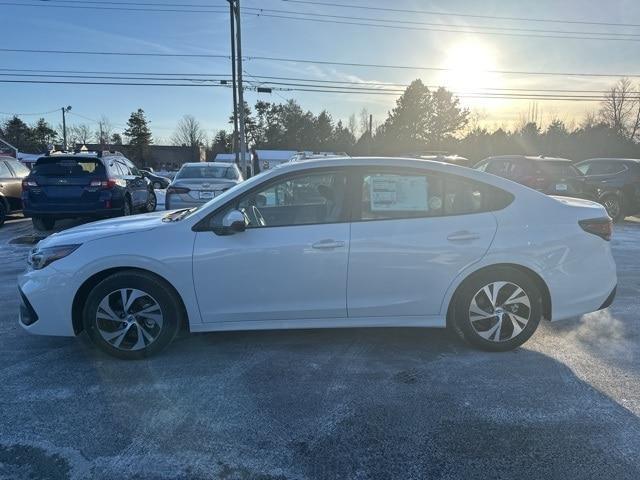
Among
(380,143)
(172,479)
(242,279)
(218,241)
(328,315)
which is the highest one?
(380,143)

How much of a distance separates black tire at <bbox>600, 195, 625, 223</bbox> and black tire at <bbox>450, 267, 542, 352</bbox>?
11050 millimetres

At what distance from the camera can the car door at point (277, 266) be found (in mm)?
3652

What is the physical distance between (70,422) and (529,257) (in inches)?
139

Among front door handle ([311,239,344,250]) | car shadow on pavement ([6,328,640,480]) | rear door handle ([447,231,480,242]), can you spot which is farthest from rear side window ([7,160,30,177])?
rear door handle ([447,231,480,242])

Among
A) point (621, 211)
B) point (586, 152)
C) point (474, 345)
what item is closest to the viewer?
point (474, 345)

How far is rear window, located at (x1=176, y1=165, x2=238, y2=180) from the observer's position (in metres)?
10.7

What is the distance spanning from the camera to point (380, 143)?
6244cm

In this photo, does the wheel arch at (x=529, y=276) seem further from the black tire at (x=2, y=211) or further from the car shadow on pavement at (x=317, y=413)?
the black tire at (x=2, y=211)

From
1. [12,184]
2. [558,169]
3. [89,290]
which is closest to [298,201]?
[89,290]

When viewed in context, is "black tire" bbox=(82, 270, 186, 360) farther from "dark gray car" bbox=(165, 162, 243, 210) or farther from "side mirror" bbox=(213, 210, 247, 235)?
"dark gray car" bbox=(165, 162, 243, 210)

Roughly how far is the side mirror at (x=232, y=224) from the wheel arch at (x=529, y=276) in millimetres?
1790

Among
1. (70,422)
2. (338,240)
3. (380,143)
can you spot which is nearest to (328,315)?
(338,240)

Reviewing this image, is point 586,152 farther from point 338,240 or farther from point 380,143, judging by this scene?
point 338,240

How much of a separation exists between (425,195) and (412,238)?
42 centimetres
